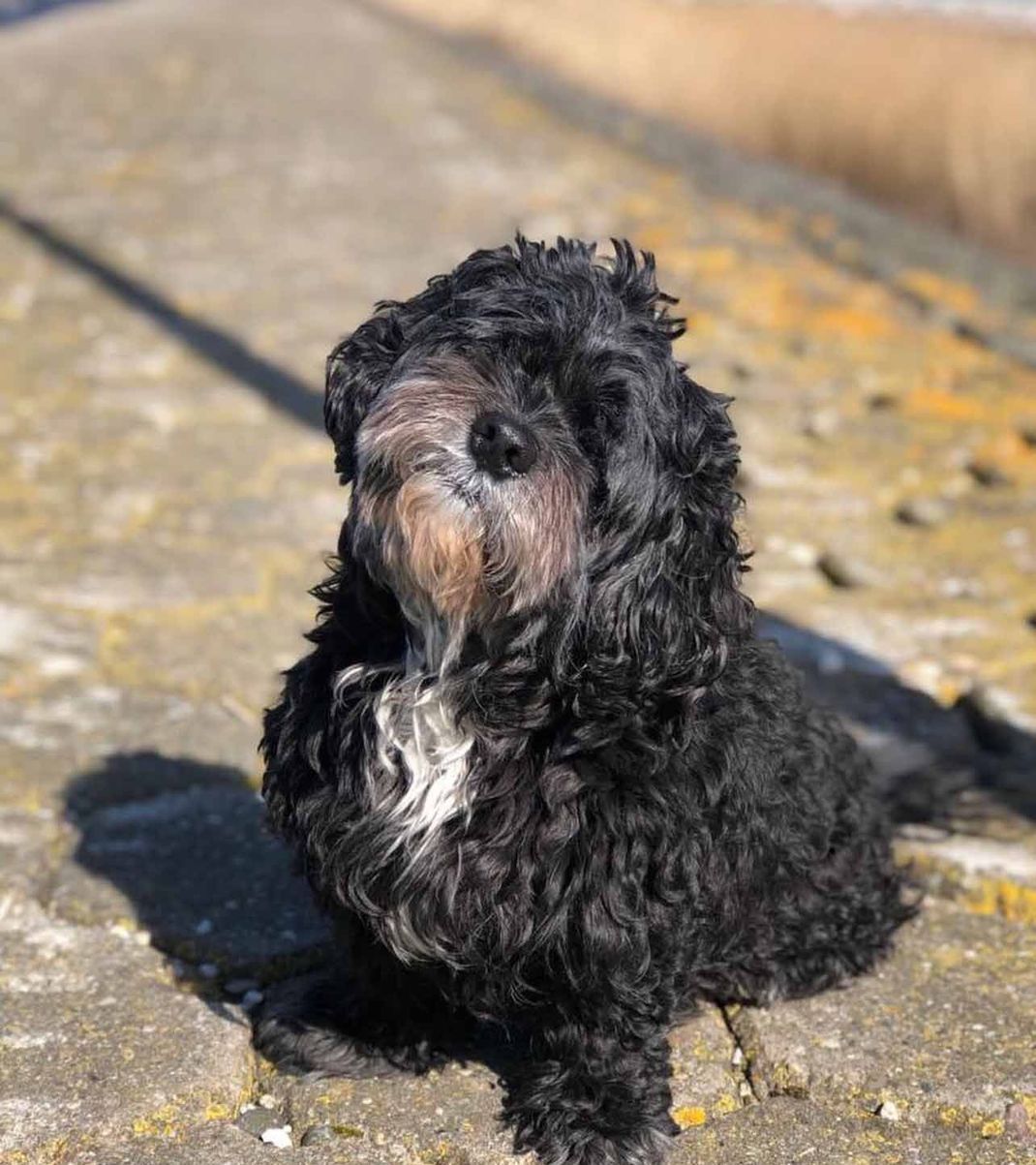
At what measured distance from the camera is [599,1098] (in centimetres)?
277

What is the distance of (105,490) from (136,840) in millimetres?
2293

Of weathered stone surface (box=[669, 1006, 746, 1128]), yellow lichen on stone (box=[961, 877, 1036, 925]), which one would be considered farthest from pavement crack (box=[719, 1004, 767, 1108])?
yellow lichen on stone (box=[961, 877, 1036, 925])

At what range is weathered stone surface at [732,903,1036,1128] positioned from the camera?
Result: 2879mm

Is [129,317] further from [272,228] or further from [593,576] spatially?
[593,576]

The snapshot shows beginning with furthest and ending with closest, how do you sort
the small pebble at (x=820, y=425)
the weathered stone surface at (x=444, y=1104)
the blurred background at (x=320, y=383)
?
the small pebble at (x=820, y=425) → the blurred background at (x=320, y=383) → the weathered stone surface at (x=444, y=1104)

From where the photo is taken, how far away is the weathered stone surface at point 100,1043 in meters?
2.72

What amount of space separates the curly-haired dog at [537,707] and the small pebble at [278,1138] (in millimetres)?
177

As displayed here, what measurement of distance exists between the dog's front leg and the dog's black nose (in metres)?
0.92

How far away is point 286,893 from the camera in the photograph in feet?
11.3

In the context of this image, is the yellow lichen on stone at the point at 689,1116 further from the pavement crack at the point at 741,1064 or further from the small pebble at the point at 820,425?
the small pebble at the point at 820,425

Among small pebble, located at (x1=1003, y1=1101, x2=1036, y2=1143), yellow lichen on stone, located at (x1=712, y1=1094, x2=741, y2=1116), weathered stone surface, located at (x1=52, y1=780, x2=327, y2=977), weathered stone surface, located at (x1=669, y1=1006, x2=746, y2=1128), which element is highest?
small pebble, located at (x1=1003, y1=1101, x2=1036, y2=1143)

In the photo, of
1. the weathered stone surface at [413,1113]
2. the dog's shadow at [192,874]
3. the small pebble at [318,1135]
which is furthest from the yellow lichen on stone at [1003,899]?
the small pebble at [318,1135]

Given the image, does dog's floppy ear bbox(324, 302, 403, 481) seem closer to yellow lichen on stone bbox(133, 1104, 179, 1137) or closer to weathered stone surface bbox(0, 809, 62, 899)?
yellow lichen on stone bbox(133, 1104, 179, 1137)

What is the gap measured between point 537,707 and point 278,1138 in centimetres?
82
